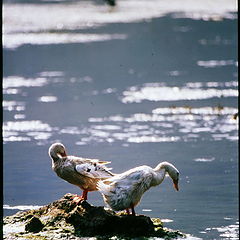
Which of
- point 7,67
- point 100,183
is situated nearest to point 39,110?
point 7,67

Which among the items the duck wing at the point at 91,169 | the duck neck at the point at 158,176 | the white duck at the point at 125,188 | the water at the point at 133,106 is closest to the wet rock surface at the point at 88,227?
the white duck at the point at 125,188

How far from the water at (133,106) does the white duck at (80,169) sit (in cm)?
163

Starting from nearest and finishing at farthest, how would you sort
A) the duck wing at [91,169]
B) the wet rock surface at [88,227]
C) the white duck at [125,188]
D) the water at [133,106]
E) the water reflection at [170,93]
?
1. the wet rock surface at [88,227]
2. the white duck at [125,188]
3. the duck wing at [91,169]
4. the water at [133,106]
5. the water reflection at [170,93]

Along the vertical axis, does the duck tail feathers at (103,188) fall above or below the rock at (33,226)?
above

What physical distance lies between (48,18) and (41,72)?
18356 millimetres

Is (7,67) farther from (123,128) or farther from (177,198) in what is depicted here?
(177,198)

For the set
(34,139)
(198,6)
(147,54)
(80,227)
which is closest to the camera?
(80,227)

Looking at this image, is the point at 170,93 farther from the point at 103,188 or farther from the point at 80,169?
the point at 103,188

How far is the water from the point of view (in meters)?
17.9

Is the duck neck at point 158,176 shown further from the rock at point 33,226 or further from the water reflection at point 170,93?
the water reflection at point 170,93

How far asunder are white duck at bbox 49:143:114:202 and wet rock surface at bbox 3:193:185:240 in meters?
0.83

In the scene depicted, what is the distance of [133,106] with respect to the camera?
27234mm

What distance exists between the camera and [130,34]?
46.9 metres

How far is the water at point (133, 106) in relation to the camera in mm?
17891
